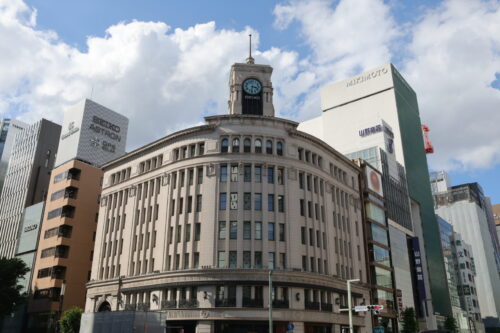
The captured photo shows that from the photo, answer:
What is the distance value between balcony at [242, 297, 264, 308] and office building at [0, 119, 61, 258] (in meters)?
62.9

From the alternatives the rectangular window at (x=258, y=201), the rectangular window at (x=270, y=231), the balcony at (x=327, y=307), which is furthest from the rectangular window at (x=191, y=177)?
the balcony at (x=327, y=307)

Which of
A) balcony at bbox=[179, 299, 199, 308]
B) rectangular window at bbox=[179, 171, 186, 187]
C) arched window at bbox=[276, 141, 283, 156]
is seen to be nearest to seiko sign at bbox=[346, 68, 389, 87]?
arched window at bbox=[276, 141, 283, 156]

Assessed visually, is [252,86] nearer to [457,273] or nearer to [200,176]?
[200,176]

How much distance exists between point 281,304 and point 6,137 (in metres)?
126

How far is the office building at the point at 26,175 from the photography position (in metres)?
94.1

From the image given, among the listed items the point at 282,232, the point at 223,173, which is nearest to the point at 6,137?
the point at 223,173

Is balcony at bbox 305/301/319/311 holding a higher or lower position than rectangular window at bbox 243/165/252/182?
lower

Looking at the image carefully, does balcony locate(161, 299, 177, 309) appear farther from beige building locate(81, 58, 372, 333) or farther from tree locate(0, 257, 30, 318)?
tree locate(0, 257, 30, 318)

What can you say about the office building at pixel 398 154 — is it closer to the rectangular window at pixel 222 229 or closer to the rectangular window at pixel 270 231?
the rectangular window at pixel 270 231

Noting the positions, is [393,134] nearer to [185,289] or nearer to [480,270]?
[185,289]

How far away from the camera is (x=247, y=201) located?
52.2 m

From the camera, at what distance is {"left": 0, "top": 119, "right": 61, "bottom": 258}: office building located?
309 feet

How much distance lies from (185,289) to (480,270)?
4868 inches

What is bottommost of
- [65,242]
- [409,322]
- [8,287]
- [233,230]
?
[409,322]
